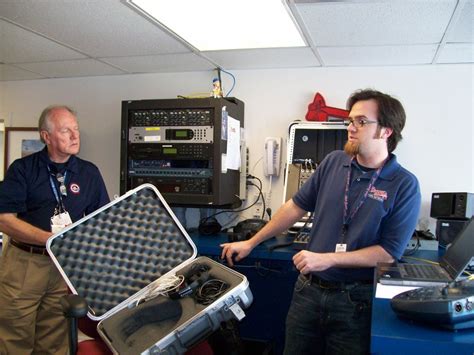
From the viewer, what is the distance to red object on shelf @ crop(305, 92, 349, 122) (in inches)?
107

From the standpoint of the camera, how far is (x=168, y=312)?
1.20 m

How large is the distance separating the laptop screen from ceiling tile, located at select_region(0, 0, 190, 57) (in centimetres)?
170

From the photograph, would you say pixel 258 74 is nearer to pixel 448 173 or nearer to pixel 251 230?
pixel 251 230

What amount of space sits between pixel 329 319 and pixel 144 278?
0.68 meters

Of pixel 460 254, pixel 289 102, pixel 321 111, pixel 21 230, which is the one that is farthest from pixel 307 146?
pixel 21 230

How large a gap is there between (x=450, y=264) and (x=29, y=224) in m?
1.85

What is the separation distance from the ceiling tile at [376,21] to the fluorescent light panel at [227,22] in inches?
5.2

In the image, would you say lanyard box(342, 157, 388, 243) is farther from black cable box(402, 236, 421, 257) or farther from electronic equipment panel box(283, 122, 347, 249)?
electronic equipment panel box(283, 122, 347, 249)

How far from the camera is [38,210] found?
6.96 ft

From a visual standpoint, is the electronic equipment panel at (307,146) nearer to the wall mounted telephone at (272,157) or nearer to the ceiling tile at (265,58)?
the wall mounted telephone at (272,157)

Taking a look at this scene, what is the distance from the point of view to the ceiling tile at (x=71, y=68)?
118 inches

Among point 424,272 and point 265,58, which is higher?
point 265,58

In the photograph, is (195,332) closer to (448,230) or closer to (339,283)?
(339,283)

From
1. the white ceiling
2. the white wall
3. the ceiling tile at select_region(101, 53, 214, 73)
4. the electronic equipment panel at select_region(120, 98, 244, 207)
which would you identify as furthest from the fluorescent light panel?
the white wall
